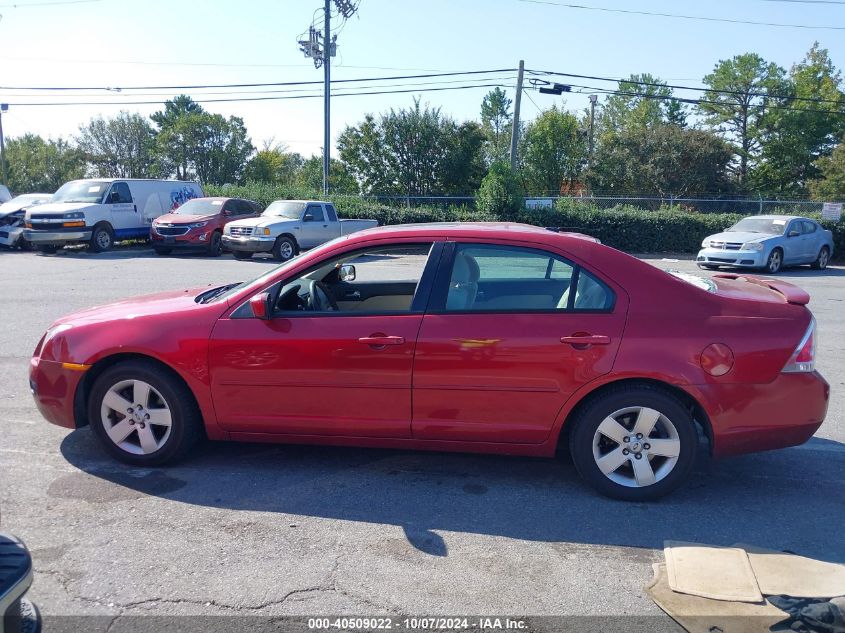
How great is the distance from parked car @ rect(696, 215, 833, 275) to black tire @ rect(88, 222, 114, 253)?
55.6 ft

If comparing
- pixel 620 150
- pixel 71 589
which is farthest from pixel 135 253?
pixel 620 150

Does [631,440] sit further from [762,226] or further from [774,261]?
[762,226]

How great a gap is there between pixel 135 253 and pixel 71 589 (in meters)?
19.6

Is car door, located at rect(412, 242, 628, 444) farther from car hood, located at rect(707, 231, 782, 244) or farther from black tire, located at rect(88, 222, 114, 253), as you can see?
black tire, located at rect(88, 222, 114, 253)

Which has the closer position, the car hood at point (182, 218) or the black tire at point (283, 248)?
the black tire at point (283, 248)

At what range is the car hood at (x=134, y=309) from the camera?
4695 millimetres

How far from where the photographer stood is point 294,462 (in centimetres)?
489

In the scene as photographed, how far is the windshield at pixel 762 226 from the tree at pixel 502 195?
26.0ft

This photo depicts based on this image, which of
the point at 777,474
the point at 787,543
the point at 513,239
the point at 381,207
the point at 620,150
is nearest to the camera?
the point at 787,543

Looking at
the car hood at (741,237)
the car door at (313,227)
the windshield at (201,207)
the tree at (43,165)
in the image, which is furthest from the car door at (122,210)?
the tree at (43,165)

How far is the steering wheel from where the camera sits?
481 cm

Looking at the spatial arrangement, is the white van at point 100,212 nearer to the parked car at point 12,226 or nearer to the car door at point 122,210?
the car door at point 122,210

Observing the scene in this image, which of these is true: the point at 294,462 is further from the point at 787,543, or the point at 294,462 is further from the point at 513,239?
the point at 787,543

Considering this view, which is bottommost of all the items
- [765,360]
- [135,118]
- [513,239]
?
[765,360]
